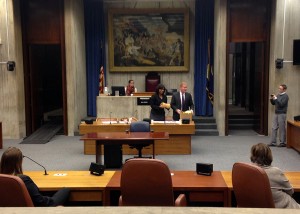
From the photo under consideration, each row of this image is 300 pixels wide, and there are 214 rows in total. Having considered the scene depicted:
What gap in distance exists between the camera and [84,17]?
1267cm

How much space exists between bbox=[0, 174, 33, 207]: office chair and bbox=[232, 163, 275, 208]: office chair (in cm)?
183

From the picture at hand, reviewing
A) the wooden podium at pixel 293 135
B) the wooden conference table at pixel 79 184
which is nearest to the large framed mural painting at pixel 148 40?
the wooden podium at pixel 293 135

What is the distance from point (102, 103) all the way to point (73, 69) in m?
1.32

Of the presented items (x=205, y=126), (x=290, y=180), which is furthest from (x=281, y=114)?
(x=290, y=180)

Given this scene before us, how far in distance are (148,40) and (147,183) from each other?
9.61m

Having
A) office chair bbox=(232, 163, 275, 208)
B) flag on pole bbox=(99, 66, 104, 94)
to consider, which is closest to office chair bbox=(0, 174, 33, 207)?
office chair bbox=(232, 163, 275, 208)

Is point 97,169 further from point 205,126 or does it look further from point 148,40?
point 148,40

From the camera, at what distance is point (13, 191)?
10.4 ft

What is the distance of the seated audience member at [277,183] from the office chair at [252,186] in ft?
0.64

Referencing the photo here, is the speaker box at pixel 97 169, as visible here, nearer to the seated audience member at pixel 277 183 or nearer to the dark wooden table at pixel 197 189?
the dark wooden table at pixel 197 189

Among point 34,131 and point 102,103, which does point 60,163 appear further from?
point 34,131

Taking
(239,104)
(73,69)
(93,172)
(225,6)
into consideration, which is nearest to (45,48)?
(73,69)

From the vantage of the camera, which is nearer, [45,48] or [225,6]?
[225,6]

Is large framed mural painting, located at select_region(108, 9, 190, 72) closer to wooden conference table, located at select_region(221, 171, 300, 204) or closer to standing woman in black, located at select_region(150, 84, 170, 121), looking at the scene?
standing woman in black, located at select_region(150, 84, 170, 121)
